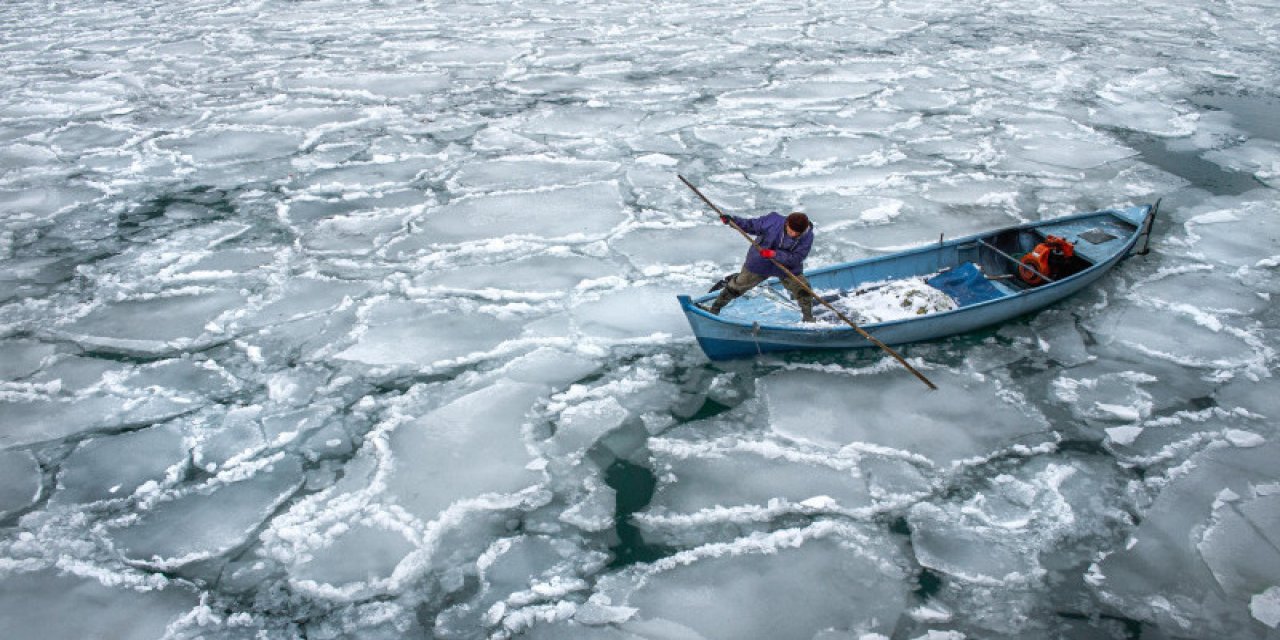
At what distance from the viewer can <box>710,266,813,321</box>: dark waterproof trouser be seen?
3.29m

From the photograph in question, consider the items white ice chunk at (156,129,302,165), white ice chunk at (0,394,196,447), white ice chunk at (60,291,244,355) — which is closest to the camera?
white ice chunk at (0,394,196,447)

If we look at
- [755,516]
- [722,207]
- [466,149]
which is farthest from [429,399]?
[466,149]

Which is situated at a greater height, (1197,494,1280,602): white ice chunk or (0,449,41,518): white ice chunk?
(0,449,41,518): white ice chunk

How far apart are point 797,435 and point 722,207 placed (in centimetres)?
226

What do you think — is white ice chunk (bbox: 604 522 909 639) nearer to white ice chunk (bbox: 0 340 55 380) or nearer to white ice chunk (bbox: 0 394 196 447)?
white ice chunk (bbox: 0 394 196 447)

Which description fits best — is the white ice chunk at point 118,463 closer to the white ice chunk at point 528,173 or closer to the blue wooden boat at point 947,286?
the blue wooden boat at point 947,286

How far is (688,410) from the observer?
3.15 metres

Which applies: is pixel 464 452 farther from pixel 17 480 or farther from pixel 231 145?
pixel 231 145

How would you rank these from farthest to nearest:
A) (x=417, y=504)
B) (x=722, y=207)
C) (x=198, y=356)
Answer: (x=722, y=207) → (x=198, y=356) → (x=417, y=504)

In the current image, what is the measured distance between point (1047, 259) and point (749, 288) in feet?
5.41

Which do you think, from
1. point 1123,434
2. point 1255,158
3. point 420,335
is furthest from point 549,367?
point 1255,158

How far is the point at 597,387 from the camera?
3289mm

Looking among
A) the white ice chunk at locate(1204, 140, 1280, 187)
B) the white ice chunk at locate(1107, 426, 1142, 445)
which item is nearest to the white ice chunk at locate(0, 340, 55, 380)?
the white ice chunk at locate(1107, 426, 1142, 445)

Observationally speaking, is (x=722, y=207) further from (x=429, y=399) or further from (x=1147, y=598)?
(x=1147, y=598)
